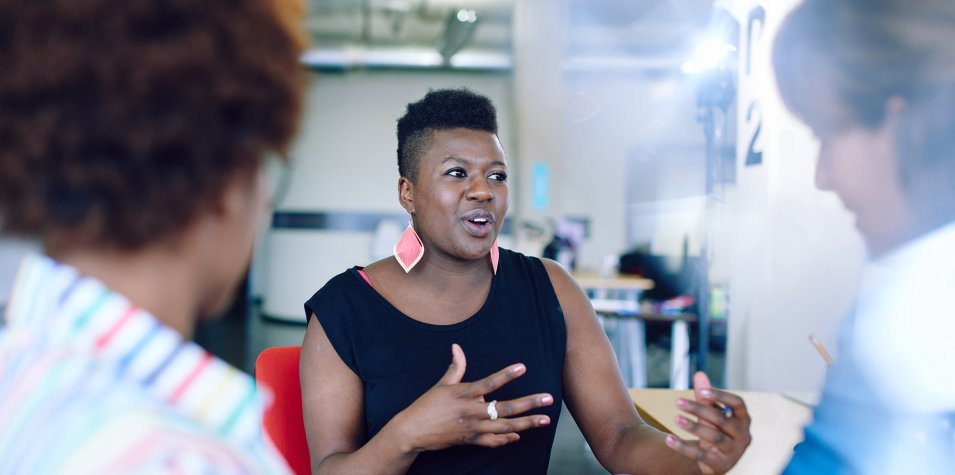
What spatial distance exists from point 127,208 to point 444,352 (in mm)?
928

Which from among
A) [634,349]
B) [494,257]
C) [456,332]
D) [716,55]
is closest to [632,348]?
[634,349]

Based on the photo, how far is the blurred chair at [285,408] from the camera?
57.3 inches

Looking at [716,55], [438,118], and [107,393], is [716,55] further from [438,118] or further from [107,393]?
[107,393]

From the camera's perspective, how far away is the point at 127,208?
0.58m

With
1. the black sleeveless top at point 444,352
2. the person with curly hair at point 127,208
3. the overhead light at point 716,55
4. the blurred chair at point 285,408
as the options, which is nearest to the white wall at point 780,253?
the overhead light at point 716,55

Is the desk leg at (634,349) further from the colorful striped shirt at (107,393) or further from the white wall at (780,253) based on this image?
the colorful striped shirt at (107,393)

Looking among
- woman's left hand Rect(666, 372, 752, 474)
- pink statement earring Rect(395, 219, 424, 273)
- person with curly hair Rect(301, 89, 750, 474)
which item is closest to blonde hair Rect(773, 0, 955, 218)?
woman's left hand Rect(666, 372, 752, 474)

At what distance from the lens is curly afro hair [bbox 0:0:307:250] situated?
55cm

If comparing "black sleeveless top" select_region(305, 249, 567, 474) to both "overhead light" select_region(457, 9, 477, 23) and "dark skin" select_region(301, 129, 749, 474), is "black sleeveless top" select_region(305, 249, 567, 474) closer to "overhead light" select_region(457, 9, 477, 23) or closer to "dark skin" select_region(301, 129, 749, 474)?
"dark skin" select_region(301, 129, 749, 474)

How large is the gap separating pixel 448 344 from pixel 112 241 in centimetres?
91

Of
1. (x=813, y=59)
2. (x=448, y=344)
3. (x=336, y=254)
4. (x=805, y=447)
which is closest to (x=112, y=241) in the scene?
(x=448, y=344)

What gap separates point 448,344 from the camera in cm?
145

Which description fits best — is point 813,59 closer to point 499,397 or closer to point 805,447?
point 805,447

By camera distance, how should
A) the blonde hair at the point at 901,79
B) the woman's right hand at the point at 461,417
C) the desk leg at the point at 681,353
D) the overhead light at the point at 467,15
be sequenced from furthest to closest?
the overhead light at the point at 467,15, the desk leg at the point at 681,353, the woman's right hand at the point at 461,417, the blonde hair at the point at 901,79
